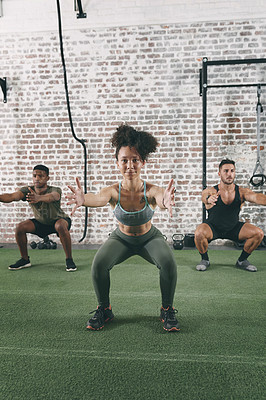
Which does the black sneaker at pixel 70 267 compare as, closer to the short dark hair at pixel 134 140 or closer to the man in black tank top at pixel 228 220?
the man in black tank top at pixel 228 220

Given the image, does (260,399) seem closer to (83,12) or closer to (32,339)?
(32,339)

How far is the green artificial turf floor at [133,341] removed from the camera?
1.63 metres

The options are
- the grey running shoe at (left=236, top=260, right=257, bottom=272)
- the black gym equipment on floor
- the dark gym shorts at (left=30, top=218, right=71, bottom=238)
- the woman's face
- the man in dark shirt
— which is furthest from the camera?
the black gym equipment on floor

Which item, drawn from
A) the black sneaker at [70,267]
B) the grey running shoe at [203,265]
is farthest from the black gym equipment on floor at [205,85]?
the black sneaker at [70,267]

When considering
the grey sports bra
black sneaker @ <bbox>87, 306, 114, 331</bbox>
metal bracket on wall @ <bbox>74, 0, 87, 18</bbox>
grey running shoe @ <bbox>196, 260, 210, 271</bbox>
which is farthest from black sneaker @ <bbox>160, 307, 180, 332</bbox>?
metal bracket on wall @ <bbox>74, 0, 87, 18</bbox>

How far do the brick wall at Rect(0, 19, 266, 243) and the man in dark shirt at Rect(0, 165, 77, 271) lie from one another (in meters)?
1.23

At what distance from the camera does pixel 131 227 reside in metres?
2.43

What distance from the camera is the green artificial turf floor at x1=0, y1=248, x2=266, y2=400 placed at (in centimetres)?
163

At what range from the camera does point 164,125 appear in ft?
17.0

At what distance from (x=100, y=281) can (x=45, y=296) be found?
909mm

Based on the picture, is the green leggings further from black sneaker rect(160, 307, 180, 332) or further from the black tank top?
the black tank top

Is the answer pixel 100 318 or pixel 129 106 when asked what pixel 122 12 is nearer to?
pixel 129 106

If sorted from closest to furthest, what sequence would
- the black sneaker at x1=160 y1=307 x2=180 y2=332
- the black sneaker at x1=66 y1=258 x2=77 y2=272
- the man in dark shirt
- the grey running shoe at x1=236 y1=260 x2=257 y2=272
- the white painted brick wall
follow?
Result: the black sneaker at x1=160 y1=307 x2=180 y2=332
the grey running shoe at x1=236 y1=260 x2=257 y2=272
the black sneaker at x1=66 y1=258 x2=77 y2=272
the man in dark shirt
the white painted brick wall

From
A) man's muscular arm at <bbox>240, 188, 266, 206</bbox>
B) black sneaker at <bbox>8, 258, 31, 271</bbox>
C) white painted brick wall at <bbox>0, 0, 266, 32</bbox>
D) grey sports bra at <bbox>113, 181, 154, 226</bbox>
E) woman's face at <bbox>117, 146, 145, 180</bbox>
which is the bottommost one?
black sneaker at <bbox>8, 258, 31, 271</bbox>
